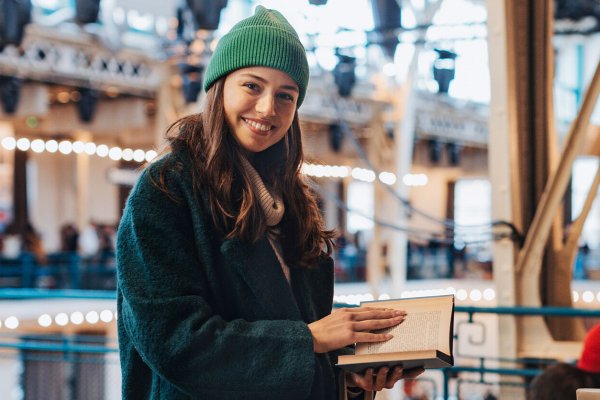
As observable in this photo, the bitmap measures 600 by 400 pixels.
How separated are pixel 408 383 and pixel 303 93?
1513 cm

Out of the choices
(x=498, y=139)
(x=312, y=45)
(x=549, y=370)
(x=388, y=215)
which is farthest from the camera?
(x=388, y=215)

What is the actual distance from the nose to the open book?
0.49 meters

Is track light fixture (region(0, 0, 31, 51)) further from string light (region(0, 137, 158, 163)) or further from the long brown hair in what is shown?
the long brown hair

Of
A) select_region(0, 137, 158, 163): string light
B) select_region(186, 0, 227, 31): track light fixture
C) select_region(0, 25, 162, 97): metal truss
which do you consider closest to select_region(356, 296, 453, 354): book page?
select_region(186, 0, 227, 31): track light fixture

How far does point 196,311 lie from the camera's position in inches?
66.1

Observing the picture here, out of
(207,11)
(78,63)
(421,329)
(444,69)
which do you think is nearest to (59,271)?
(78,63)

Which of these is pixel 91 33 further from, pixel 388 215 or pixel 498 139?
pixel 498 139

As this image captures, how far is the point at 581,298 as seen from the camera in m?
22.2

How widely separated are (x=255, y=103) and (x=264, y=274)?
339 millimetres

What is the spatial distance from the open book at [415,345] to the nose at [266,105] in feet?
1.60

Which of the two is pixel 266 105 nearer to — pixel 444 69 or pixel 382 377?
pixel 382 377

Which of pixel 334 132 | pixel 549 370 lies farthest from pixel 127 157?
pixel 549 370

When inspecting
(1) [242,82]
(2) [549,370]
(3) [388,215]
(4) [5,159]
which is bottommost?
(2) [549,370]

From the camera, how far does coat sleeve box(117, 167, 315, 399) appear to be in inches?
65.6
